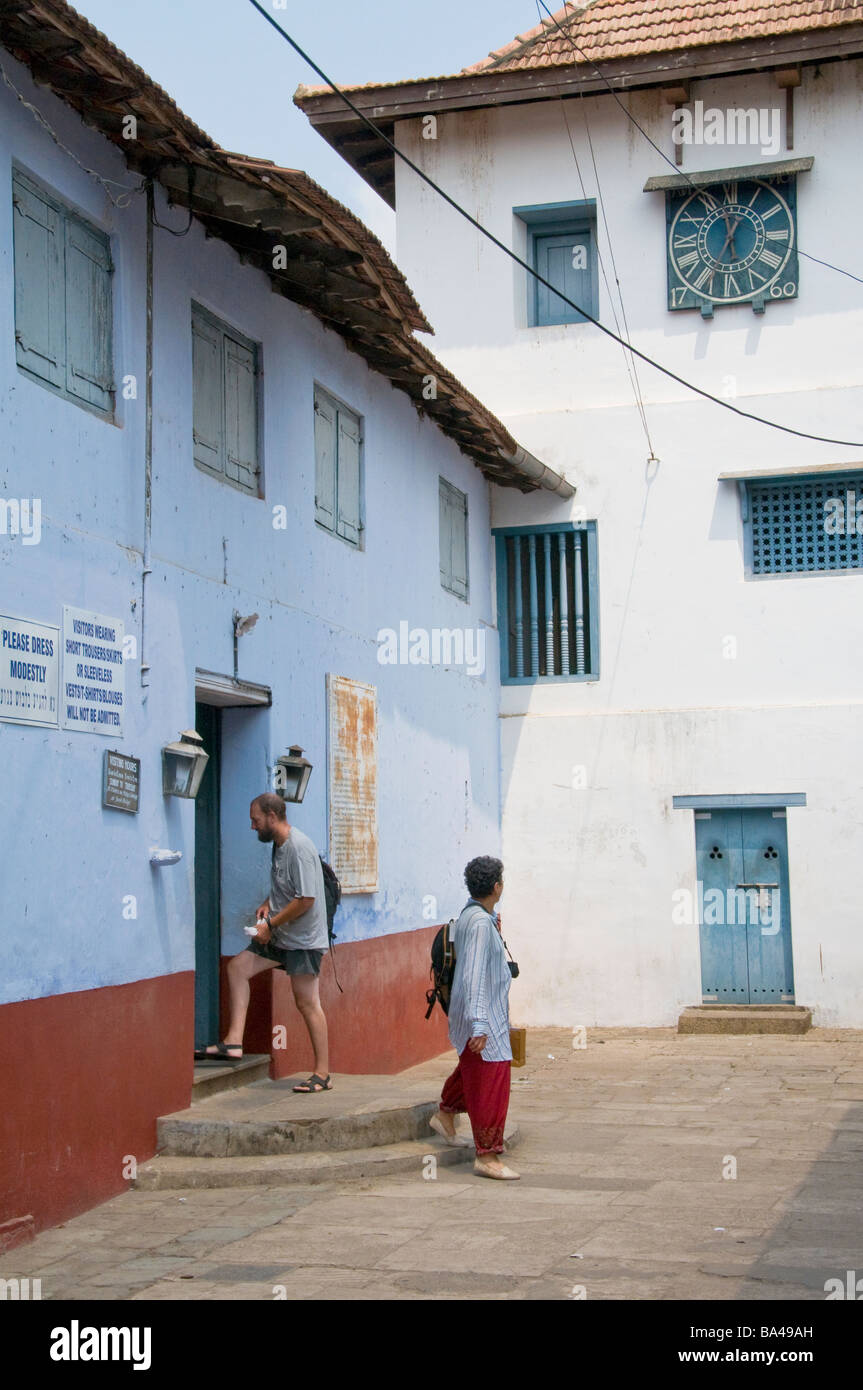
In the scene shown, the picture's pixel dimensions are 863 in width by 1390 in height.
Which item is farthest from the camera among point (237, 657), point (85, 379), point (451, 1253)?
point (237, 657)

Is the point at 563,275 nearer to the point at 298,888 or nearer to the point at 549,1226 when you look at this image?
the point at 298,888

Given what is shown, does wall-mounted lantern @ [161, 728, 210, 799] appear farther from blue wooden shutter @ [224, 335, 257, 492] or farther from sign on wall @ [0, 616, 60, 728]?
blue wooden shutter @ [224, 335, 257, 492]

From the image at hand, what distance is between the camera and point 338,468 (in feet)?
38.3

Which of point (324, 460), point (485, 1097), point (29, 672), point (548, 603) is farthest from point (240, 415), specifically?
point (548, 603)

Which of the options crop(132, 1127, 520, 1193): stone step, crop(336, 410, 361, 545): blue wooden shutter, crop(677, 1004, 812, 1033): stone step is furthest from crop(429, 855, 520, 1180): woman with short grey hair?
crop(677, 1004, 812, 1033): stone step

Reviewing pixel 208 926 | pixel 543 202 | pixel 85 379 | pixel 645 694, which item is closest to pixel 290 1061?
pixel 208 926

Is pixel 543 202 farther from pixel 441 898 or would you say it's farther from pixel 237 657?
pixel 237 657

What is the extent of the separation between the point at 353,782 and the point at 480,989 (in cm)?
372

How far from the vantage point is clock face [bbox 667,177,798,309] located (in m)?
15.4

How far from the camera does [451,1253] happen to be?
21.5ft

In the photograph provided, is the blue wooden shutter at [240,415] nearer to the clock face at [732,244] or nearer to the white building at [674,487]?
the white building at [674,487]

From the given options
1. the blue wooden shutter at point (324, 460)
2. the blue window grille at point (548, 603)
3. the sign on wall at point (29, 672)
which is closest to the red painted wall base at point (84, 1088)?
the sign on wall at point (29, 672)

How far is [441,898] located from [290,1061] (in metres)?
3.97

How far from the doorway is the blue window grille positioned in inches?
252
